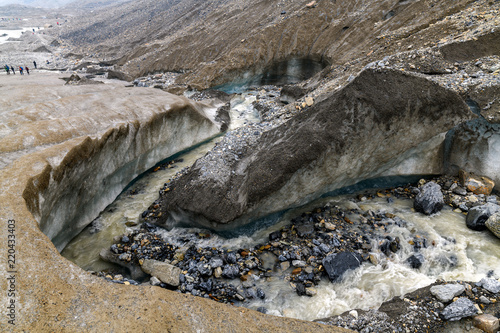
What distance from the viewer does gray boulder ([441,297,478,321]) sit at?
545 cm

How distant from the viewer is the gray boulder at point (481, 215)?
25.0 feet

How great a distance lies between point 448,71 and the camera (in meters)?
9.97

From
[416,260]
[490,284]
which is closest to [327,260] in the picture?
[416,260]

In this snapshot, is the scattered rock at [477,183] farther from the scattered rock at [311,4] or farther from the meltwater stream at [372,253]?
the scattered rock at [311,4]

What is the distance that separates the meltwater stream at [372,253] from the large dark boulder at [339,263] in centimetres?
14

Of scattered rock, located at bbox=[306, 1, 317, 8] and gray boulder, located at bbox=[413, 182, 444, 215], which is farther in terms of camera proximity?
scattered rock, located at bbox=[306, 1, 317, 8]

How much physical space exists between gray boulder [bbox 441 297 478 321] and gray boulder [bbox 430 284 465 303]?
174 millimetres

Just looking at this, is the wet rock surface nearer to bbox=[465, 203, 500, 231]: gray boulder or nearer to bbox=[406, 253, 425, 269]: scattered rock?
bbox=[406, 253, 425, 269]: scattered rock

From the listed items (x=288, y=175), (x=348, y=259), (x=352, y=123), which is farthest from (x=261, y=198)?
(x=352, y=123)

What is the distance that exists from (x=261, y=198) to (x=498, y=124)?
793cm

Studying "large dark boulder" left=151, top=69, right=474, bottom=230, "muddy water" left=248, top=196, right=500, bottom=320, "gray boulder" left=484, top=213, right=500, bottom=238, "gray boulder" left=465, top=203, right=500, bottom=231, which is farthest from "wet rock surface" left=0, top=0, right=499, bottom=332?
"large dark boulder" left=151, top=69, right=474, bottom=230

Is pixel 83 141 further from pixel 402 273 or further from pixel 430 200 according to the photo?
pixel 430 200

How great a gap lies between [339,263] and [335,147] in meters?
3.30

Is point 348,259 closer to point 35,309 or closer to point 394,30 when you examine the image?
point 35,309
